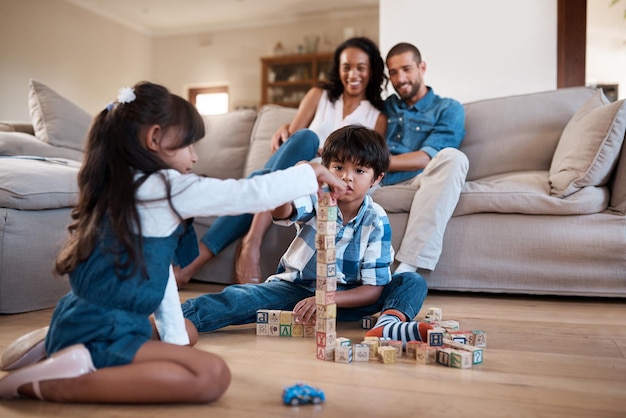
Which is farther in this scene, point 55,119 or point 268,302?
point 55,119

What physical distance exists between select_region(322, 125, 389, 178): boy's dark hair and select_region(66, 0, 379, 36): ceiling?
5943 mm

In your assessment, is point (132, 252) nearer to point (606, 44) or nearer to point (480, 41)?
Answer: point (480, 41)

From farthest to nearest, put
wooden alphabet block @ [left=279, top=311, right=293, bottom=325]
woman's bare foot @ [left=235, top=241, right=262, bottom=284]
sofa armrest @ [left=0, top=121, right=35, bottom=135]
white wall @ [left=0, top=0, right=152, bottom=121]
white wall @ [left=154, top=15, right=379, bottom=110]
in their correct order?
1. white wall @ [left=154, top=15, right=379, bottom=110]
2. white wall @ [left=0, top=0, right=152, bottom=121]
3. sofa armrest @ [left=0, top=121, right=35, bottom=135]
4. woman's bare foot @ [left=235, top=241, right=262, bottom=284]
5. wooden alphabet block @ [left=279, top=311, right=293, bottom=325]

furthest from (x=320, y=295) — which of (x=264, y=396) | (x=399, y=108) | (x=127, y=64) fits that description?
(x=127, y=64)

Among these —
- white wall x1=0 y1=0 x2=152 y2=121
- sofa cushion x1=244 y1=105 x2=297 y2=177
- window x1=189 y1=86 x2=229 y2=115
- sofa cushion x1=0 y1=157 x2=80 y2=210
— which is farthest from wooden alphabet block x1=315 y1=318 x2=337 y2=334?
window x1=189 y1=86 x2=229 y2=115

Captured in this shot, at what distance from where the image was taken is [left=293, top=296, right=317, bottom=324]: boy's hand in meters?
1.55

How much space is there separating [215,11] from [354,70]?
216 inches

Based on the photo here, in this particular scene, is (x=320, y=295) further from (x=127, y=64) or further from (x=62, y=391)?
(x=127, y=64)

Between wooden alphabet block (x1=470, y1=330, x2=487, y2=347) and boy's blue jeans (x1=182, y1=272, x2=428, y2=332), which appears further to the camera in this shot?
boy's blue jeans (x1=182, y1=272, x2=428, y2=332)

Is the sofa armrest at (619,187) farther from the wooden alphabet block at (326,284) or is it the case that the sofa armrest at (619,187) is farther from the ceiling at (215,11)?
the ceiling at (215,11)

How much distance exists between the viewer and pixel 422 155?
8.36 feet

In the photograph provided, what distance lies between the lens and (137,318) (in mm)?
1072

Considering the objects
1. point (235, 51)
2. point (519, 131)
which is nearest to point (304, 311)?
point (519, 131)

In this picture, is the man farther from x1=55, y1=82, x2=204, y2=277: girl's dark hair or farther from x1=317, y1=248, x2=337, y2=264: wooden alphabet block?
x1=55, y1=82, x2=204, y2=277: girl's dark hair
